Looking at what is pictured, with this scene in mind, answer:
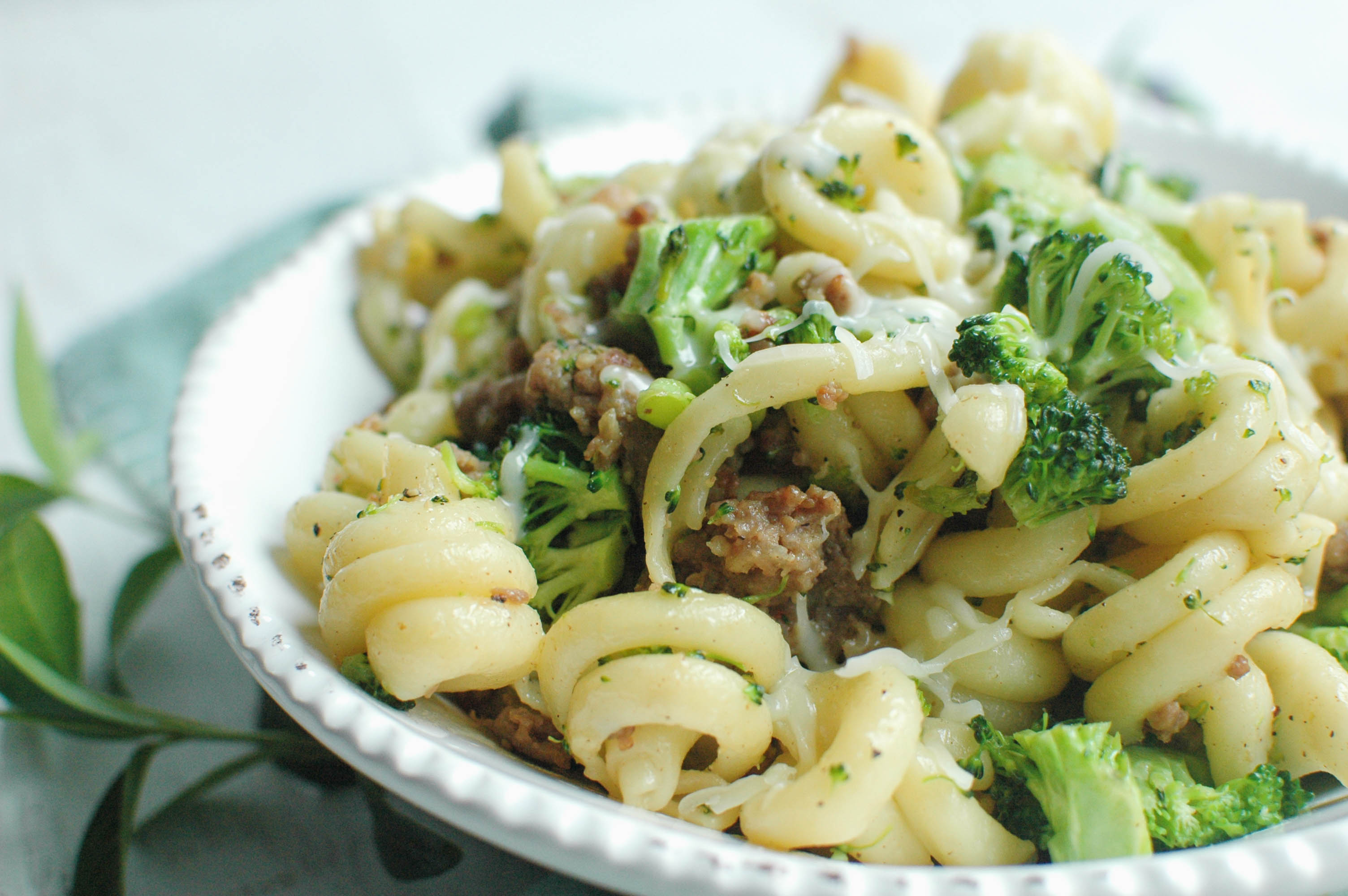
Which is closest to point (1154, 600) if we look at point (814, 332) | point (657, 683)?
point (814, 332)

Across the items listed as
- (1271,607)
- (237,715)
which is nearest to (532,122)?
(237,715)

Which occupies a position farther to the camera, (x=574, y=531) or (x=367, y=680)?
(x=574, y=531)

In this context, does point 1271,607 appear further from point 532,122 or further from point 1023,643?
point 532,122

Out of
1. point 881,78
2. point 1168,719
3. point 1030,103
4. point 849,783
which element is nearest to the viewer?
point 849,783

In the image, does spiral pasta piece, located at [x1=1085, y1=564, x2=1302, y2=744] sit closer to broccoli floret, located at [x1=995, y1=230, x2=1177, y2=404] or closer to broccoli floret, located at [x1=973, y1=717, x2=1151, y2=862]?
broccoli floret, located at [x1=973, y1=717, x2=1151, y2=862]

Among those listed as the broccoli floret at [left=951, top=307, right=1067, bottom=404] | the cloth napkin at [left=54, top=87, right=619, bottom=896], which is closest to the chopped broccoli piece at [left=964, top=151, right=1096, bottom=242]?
the broccoli floret at [left=951, top=307, right=1067, bottom=404]

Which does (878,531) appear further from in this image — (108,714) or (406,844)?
(108,714)

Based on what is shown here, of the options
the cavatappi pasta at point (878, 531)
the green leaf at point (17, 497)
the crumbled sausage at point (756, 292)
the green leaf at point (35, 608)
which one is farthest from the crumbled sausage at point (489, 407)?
the green leaf at point (17, 497)
